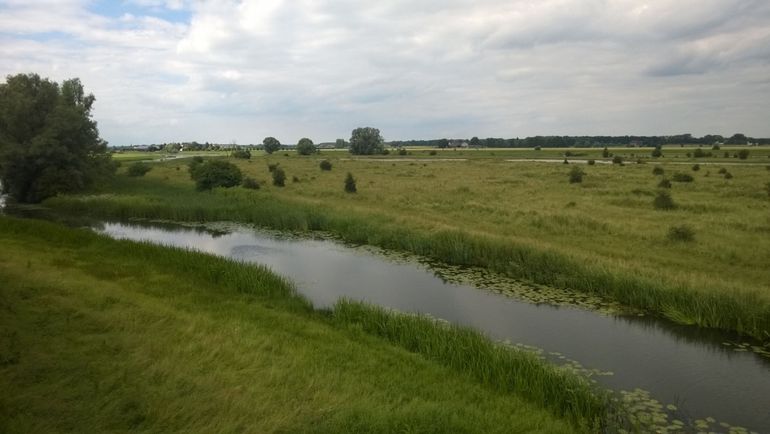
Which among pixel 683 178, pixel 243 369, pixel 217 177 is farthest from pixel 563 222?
pixel 217 177

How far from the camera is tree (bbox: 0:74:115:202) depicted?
38.1 m

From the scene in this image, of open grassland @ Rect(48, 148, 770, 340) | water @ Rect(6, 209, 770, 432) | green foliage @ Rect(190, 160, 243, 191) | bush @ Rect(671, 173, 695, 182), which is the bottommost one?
water @ Rect(6, 209, 770, 432)

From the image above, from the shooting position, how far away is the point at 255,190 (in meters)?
42.5

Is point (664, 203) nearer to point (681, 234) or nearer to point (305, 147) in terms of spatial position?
point (681, 234)

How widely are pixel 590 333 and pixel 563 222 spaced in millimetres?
13389

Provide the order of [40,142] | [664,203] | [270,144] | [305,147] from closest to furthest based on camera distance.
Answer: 1. [664,203]
2. [40,142]
3. [305,147]
4. [270,144]

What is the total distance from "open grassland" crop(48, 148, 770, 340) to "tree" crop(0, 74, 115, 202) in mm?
2103

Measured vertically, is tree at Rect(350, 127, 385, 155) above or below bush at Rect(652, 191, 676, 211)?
above

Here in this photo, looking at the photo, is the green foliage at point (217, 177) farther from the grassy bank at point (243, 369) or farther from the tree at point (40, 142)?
the grassy bank at point (243, 369)

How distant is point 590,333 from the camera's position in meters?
14.4

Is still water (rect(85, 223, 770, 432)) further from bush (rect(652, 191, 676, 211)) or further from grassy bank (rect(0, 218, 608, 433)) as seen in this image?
bush (rect(652, 191, 676, 211))

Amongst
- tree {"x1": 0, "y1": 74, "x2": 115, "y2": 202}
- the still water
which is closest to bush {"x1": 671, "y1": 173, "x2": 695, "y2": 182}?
the still water

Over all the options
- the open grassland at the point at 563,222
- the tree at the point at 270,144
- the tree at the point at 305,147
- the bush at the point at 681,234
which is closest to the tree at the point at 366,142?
the tree at the point at 305,147

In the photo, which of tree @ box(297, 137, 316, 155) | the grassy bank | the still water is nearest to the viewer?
the grassy bank
